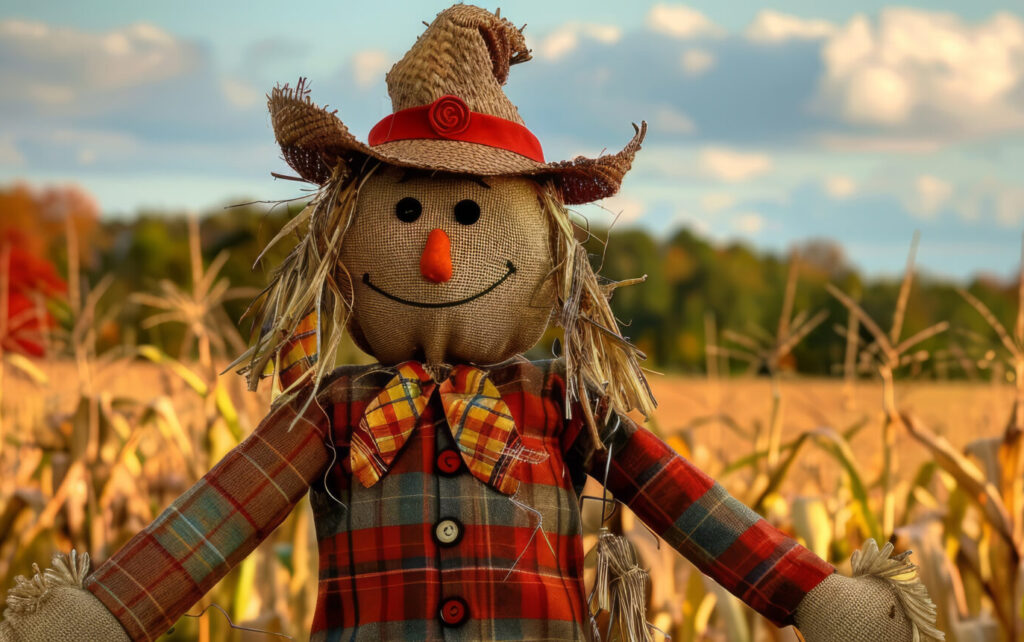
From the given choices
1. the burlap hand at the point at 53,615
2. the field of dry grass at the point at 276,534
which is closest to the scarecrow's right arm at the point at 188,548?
the burlap hand at the point at 53,615

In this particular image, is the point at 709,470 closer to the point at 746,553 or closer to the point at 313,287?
the point at 746,553

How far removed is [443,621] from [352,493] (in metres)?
0.24

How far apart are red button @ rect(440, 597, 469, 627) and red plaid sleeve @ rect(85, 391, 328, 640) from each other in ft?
0.97

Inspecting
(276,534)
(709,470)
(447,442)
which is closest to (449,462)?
(447,442)

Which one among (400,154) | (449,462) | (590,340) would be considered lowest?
(449,462)

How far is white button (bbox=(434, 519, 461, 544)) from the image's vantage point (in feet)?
5.06

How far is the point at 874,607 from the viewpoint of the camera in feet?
5.00

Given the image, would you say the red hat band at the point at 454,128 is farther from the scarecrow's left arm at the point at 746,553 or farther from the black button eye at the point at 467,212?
the scarecrow's left arm at the point at 746,553

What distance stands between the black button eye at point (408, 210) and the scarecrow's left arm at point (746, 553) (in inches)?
16.7

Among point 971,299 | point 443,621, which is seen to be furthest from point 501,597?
point 971,299

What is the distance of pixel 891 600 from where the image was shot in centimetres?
152

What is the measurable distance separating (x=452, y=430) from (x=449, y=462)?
0.05 m

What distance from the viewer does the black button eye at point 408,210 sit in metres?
1.64

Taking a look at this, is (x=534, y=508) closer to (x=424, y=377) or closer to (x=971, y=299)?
(x=424, y=377)
